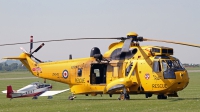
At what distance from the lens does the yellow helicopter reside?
30781 mm

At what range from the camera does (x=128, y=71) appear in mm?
32250

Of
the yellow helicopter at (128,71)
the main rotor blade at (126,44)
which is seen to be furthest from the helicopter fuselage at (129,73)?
the main rotor blade at (126,44)

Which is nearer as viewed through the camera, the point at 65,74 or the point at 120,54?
the point at 120,54

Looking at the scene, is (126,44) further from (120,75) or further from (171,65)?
(171,65)

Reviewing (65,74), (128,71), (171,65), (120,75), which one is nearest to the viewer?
(171,65)

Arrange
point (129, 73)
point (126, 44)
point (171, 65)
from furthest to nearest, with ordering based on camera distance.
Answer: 1. point (129, 73)
2. point (126, 44)
3. point (171, 65)

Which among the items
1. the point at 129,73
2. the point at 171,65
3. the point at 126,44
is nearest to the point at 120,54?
the point at 129,73

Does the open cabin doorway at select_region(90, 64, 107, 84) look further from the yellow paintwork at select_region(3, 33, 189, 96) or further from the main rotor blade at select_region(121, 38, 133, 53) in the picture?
the main rotor blade at select_region(121, 38, 133, 53)

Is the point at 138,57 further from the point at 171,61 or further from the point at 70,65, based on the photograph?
the point at 70,65

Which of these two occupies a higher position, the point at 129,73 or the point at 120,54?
the point at 120,54

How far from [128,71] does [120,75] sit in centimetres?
70

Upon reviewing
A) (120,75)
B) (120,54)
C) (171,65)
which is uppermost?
(120,54)

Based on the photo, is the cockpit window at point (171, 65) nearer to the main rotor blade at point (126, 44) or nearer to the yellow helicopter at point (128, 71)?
the yellow helicopter at point (128, 71)

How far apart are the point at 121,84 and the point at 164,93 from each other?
105 inches
